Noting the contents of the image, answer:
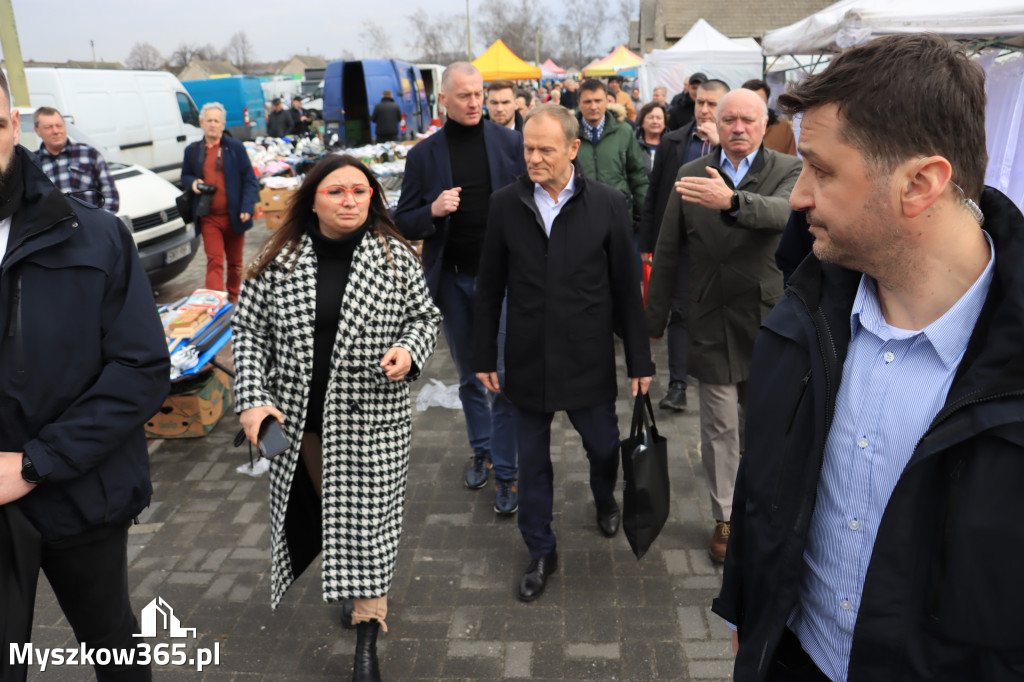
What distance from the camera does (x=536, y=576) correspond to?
3605 millimetres

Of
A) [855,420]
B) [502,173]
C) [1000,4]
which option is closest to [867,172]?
[855,420]

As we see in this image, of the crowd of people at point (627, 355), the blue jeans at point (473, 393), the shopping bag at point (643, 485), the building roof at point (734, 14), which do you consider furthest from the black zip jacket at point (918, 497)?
the building roof at point (734, 14)

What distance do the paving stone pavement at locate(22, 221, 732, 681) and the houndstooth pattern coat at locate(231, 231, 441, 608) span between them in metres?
0.33

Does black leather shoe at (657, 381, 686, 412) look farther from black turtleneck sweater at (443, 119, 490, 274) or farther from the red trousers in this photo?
the red trousers

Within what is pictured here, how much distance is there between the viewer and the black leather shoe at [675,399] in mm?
5602

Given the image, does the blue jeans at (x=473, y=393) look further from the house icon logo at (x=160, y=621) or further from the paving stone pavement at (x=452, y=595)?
the house icon logo at (x=160, y=621)

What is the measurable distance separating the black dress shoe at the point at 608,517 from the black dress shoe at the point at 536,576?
0.43 metres

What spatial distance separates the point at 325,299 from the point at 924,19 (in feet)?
16.0

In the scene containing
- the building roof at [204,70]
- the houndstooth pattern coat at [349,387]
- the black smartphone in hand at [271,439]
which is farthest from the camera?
the building roof at [204,70]

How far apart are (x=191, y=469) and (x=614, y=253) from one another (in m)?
3.21

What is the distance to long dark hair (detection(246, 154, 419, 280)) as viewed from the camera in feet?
10.2

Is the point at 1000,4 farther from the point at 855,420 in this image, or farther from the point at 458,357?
the point at 855,420

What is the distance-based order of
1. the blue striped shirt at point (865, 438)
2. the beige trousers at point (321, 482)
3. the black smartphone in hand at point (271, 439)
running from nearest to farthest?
the blue striped shirt at point (865, 438) < the black smartphone in hand at point (271, 439) < the beige trousers at point (321, 482)

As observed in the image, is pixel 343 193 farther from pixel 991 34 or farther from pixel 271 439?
pixel 991 34
